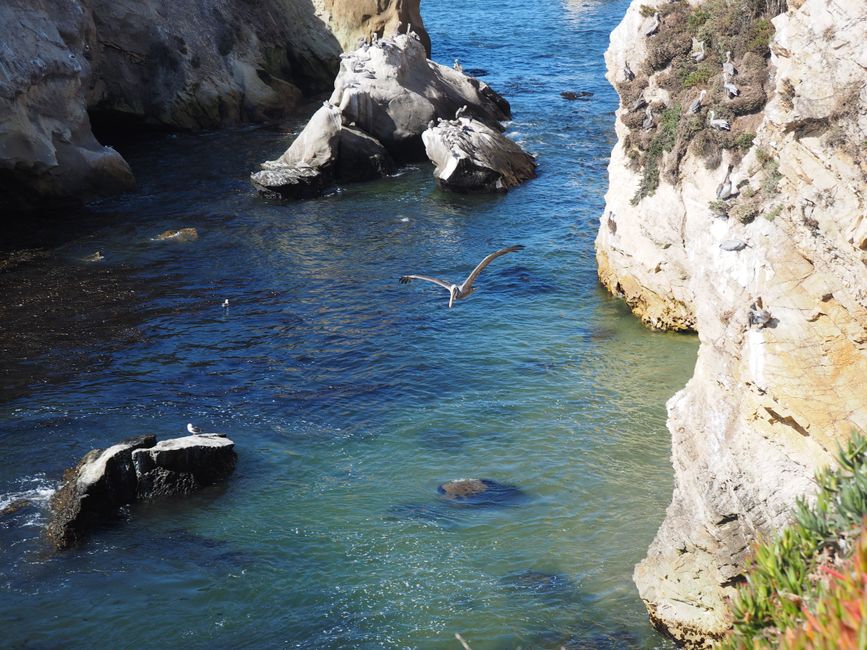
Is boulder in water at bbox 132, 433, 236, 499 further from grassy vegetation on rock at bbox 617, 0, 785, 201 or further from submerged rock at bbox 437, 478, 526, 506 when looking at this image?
grassy vegetation on rock at bbox 617, 0, 785, 201

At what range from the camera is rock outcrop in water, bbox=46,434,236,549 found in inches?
766

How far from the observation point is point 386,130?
138 feet

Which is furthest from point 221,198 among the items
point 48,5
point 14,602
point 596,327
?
point 14,602

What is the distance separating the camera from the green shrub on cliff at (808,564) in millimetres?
9477

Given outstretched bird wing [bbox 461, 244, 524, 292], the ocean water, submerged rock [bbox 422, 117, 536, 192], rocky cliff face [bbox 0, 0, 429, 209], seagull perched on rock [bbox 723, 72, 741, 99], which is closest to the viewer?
outstretched bird wing [bbox 461, 244, 524, 292]

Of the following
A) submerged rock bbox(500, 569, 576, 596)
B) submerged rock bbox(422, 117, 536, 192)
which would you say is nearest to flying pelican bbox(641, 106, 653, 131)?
submerged rock bbox(422, 117, 536, 192)

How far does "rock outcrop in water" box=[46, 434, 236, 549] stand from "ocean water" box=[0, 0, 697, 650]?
0.38 metres

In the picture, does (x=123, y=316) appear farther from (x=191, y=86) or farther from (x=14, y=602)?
(x=191, y=86)

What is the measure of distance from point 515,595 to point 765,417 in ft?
18.3

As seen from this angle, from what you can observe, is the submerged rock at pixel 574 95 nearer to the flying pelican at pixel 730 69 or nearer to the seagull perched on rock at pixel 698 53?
the seagull perched on rock at pixel 698 53

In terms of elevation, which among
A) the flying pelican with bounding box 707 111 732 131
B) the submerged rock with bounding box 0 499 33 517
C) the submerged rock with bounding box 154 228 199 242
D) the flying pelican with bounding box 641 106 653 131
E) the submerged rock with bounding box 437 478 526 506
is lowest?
the submerged rock with bounding box 0 499 33 517

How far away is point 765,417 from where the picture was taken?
14.8 m

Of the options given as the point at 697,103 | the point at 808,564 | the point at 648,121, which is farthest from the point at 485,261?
the point at 648,121

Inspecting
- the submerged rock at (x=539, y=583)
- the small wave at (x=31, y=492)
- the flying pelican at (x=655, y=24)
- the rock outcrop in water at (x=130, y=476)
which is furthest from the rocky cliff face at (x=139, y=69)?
the submerged rock at (x=539, y=583)
